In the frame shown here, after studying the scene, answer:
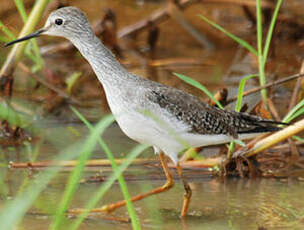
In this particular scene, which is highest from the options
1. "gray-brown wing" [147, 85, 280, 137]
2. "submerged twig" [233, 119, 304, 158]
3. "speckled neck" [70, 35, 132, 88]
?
"speckled neck" [70, 35, 132, 88]

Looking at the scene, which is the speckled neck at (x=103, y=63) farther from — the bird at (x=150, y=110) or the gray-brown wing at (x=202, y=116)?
the gray-brown wing at (x=202, y=116)

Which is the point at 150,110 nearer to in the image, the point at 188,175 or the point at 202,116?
the point at 202,116

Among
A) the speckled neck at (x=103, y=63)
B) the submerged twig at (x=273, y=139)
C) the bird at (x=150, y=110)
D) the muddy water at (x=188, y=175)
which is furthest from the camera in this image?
the submerged twig at (x=273, y=139)

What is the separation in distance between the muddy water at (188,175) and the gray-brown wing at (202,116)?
2.05 ft

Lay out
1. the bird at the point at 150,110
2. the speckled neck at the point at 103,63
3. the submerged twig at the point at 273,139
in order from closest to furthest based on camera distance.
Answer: the bird at the point at 150,110
the speckled neck at the point at 103,63
the submerged twig at the point at 273,139

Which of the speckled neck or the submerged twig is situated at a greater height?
the speckled neck

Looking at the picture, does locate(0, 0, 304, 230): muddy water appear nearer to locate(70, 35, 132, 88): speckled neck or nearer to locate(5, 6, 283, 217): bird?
locate(5, 6, 283, 217): bird

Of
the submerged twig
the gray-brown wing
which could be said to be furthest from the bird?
the submerged twig

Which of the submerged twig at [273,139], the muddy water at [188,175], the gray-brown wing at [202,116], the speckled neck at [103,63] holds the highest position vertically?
the speckled neck at [103,63]

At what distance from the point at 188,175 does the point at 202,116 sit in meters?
0.98

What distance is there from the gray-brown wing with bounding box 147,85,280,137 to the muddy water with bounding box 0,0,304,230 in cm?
62

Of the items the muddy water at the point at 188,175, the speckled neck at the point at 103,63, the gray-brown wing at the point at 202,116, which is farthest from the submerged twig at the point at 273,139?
the speckled neck at the point at 103,63

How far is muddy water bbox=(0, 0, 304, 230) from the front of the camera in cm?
531

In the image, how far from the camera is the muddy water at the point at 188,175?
531 cm
